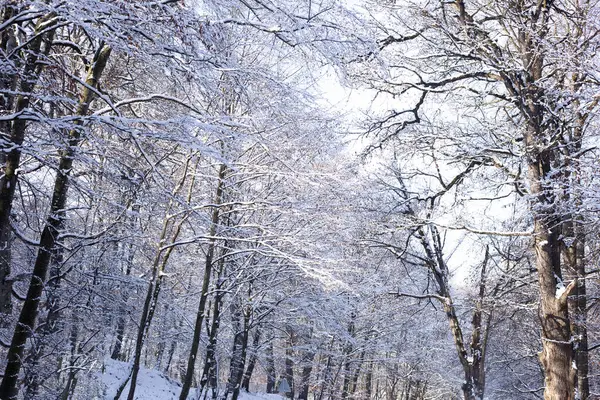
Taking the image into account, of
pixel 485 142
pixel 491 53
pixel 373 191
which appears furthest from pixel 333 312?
pixel 491 53

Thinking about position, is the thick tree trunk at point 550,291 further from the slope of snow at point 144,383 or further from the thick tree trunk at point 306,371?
the thick tree trunk at point 306,371

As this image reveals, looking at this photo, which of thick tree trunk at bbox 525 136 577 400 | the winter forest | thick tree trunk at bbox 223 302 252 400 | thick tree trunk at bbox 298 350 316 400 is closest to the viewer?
the winter forest

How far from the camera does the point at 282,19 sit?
4.02m

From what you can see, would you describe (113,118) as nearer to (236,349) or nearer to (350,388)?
(236,349)

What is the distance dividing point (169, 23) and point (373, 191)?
25.5ft

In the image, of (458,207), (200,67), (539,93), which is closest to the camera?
(200,67)

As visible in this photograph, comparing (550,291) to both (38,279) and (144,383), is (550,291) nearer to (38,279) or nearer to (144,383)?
(38,279)

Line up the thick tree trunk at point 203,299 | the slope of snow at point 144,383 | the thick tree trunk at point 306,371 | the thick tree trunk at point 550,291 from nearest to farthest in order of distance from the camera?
the thick tree trunk at point 550,291
the thick tree trunk at point 203,299
the slope of snow at point 144,383
the thick tree trunk at point 306,371

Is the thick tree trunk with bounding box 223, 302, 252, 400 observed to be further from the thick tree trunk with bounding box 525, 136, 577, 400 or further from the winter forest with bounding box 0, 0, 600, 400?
the thick tree trunk with bounding box 525, 136, 577, 400

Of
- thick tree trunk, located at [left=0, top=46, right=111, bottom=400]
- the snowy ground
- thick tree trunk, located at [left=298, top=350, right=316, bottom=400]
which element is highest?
thick tree trunk, located at [left=0, top=46, right=111, bottom=400]

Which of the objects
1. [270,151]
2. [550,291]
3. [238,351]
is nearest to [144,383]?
[238,351]

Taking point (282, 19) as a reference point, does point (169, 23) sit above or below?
below

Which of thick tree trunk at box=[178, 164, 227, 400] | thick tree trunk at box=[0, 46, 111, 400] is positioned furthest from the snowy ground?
thick tree trunk at box=[0, 46, 111, 400]

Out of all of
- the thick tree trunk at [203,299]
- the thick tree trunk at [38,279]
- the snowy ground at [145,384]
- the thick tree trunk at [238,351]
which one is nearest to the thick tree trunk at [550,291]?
the thick tree trunk at [38,279]
